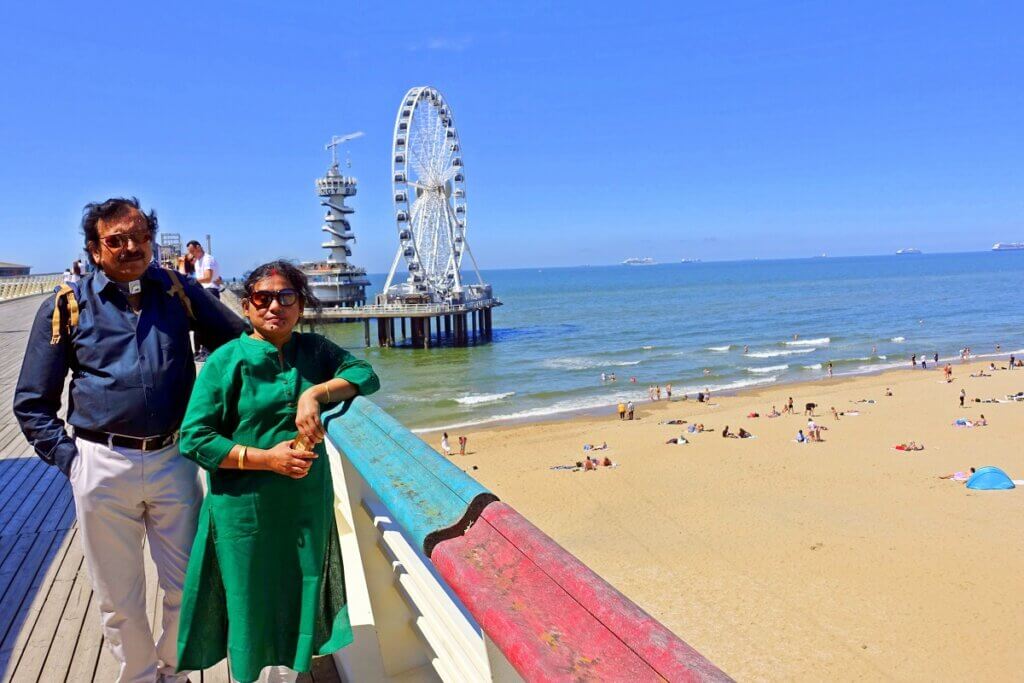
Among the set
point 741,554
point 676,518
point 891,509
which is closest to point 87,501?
point 741,554

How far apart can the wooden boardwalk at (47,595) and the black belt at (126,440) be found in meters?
0.91

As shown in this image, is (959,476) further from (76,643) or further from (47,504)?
(76,643)

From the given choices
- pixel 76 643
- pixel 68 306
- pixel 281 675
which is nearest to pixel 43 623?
pixel 76 643

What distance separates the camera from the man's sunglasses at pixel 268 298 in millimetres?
2010

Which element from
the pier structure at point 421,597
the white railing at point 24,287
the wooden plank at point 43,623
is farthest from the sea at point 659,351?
the pier structure at point 421,597

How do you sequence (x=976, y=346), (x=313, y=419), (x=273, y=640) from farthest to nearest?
(x=976, y=346), (x=273, y=640), (x=313, y=419)

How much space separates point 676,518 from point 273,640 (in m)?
12.3

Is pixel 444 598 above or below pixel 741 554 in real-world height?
above

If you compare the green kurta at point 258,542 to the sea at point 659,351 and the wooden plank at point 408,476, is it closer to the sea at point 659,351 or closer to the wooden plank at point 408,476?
the wooden plank at point 408,476

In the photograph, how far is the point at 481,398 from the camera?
93.8 feet

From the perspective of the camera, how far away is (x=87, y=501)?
2.22m

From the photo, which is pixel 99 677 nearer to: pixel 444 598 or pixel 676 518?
pixel 444 598

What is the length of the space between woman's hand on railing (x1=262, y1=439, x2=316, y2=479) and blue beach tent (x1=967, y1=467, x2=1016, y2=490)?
15.4 meters

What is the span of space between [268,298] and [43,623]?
202cm
